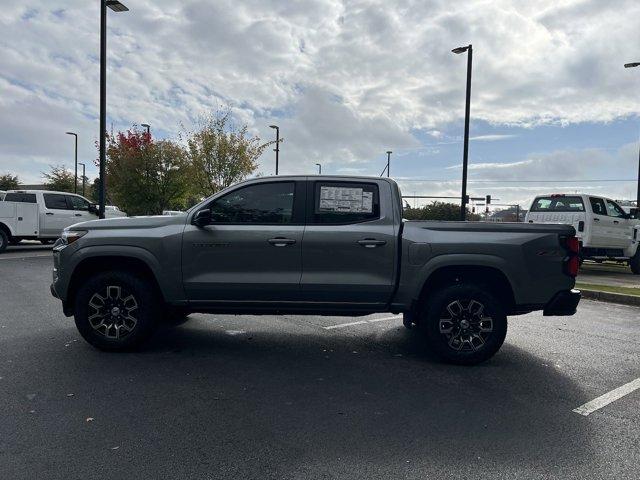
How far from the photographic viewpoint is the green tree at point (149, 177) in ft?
80.5

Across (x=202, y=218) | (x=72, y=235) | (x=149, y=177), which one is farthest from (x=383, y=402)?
(x=149, y=177)

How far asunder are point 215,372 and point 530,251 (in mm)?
3354

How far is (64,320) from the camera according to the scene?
649cm

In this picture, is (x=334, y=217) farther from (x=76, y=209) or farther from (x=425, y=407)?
(x=76, y=209)

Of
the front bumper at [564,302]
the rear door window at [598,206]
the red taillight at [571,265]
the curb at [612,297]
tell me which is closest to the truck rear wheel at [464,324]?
the front bumper at [564,302]

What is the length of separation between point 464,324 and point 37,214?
15.3 m

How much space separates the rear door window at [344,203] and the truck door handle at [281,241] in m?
0.32

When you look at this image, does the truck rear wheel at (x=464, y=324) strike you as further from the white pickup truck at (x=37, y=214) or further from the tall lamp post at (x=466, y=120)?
the white pickup truck at (x=37, y=214)

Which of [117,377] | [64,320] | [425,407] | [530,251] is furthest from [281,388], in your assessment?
[64,320]

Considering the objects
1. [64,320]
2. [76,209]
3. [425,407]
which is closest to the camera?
[425,407]

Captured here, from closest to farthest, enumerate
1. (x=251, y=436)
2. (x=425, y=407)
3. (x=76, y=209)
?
1. (x=251, y=436)
2. (x=425, y=407)
3. (x=76, y=209)

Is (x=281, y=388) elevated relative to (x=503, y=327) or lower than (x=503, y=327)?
lower

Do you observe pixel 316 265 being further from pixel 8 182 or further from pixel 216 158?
pixel 8 182

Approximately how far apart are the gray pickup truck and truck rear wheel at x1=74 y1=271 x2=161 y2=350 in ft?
0.04
